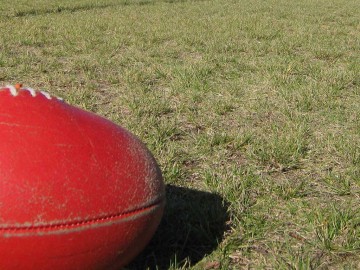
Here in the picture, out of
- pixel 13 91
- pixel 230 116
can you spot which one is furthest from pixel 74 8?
pixel 13 91

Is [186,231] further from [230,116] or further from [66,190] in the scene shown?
[230,116]

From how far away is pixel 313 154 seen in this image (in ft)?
11.6

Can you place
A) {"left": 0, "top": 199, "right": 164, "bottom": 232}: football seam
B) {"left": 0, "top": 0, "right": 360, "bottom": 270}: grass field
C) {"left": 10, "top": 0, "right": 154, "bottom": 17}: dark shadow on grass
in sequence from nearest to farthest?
{"left": 0, "top": 199, "right": 164, "bottom": 232}: football seam < {"left": 0, "top": 0, "right": 360, "bottom": 270}: grass field < {"left": 10, "top": 0, "right": 154, "bottom": 17}: dark shadow on grass

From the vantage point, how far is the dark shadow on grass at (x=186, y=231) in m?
2.35

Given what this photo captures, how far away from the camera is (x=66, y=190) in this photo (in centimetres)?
186

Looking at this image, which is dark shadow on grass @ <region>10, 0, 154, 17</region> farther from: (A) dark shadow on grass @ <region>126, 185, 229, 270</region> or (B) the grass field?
(A) dark shadow on grass @ <region>126, 185, 229, 270</region>

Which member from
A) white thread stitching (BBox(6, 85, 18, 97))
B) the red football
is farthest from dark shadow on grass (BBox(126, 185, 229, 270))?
white thread stitching (BBox(6, 85, 18, 97))

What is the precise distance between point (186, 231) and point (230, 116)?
1.91 m

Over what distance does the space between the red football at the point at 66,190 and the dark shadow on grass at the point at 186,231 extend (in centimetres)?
25

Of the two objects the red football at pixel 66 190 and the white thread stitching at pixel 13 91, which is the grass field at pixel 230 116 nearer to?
the red football at pixel 66 190

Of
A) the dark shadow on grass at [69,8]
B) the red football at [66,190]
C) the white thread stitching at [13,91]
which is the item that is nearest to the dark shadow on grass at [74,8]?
the dark shadow on grass at [69,8]

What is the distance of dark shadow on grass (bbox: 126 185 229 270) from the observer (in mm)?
2352

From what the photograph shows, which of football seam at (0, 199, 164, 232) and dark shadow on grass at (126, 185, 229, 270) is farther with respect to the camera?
dark shadow on grass at (126, 185, 229, 270)

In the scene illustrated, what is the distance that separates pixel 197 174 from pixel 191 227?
70 cm
